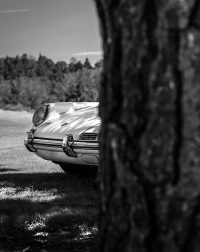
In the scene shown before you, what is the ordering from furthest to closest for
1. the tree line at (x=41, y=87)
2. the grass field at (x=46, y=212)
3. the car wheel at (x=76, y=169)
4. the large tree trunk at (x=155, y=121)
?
the tree line at (x=41, y=87) → the car wheel at (x=76, y=169) → the grass field at (x=46, y=212) → the large tree trunk at (x=155, y=121)

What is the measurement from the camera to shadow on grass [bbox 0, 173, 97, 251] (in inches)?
128

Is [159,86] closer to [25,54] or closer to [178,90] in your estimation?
[178,90]

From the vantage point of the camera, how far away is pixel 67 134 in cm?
556

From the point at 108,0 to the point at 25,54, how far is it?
122m

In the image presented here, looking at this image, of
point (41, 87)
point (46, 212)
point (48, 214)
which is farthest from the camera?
point (41, 87)

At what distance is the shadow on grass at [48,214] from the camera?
10.7 feet

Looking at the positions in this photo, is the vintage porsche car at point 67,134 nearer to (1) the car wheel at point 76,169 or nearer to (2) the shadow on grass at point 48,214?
(1) the car wheel at point 76,169

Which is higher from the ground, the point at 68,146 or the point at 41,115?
the point at 41,115

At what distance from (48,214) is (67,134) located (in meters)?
1.64

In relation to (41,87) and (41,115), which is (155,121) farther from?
(41,87)

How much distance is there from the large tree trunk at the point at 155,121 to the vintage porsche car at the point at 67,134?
3764mm

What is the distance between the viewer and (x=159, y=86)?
1.27m

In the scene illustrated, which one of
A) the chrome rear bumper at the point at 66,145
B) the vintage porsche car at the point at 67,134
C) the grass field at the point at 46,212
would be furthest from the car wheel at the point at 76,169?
the chrome rear bumper at the point at 66,145

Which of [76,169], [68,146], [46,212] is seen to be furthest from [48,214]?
[76,169]
